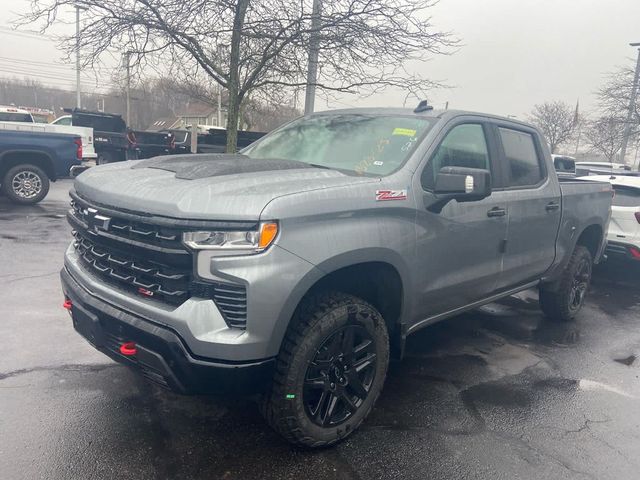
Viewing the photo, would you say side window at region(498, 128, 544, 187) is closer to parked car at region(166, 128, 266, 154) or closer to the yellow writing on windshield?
the yellow writing on windshield

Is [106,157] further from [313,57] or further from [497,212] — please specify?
[497,212]

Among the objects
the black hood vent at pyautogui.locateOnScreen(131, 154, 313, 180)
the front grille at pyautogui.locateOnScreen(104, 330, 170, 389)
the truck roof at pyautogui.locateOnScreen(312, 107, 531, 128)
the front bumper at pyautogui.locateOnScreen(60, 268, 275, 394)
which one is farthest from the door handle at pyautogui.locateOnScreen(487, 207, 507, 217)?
the front grille at pyautogui.locateOnScreen(104, 330, 170, 389)

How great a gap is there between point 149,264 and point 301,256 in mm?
774

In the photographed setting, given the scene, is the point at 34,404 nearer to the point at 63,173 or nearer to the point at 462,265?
the point at 462,265

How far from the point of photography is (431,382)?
388 cm

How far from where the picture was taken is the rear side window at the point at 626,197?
7.34 meters

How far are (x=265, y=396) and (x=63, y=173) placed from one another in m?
9.50

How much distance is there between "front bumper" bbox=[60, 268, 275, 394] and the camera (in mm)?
2398

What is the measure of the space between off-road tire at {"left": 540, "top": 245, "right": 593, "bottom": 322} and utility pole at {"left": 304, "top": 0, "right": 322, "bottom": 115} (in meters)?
4.52

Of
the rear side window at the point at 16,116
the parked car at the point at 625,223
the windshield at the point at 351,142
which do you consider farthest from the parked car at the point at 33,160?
the rear side window at the point at 16,116

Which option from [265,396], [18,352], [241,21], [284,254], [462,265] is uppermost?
[241,21]

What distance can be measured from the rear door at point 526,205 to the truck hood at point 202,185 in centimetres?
167

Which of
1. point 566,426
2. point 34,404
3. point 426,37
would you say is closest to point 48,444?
point 34,404

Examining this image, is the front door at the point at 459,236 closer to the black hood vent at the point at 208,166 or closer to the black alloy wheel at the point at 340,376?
the black alloy wheel at the point at 340,376
